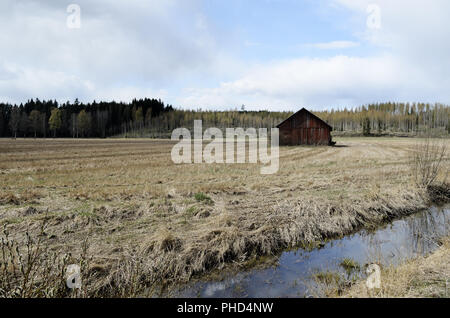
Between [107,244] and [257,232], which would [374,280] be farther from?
[107,244]

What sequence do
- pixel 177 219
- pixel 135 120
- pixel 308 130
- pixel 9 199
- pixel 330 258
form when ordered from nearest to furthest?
pixel 330 258 → pixel 177 219 → pixel 9 199 → pixel 308 130 → pixel 135 120

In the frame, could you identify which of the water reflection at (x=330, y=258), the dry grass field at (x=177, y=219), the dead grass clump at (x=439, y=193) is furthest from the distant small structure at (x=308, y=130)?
the water reflection at (x=330, y=258)

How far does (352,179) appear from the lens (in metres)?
15.7

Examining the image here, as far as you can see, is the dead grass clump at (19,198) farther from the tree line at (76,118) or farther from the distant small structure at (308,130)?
the tree line at (76,118)

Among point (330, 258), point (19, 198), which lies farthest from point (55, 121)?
point (330, 258)

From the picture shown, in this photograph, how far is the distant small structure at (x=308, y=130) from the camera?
4531cm

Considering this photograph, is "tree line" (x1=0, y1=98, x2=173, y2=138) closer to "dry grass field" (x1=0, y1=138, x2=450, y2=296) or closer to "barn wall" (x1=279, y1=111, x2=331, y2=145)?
"barn wall" (x1=279, y1=111, x2=331, y2=145)

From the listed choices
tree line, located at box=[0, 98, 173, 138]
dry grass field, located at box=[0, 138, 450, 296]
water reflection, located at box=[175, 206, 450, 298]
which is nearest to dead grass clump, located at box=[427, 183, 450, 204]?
dry grass field, located at box=[0, 138, 450, 296]

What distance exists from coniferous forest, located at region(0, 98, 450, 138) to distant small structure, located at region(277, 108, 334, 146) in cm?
6510

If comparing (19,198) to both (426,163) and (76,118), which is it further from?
(76,118)

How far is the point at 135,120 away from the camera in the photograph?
126 m
